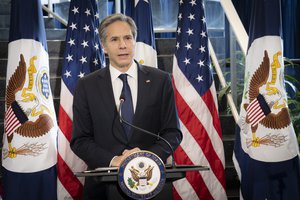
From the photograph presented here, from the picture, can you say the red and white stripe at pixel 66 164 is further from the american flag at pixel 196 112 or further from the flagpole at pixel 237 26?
the flagpole at pixel 237 26

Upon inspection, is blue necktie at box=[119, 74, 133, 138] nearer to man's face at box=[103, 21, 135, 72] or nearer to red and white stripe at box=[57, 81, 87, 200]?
man's face at box=[103, 21, 135, 72]

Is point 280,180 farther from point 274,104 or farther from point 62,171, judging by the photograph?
point 62,171

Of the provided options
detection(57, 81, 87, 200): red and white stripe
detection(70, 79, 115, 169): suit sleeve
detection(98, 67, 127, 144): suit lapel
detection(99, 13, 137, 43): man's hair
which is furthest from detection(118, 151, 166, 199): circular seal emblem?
detection(57, 81, 87, 200): red and white stripe

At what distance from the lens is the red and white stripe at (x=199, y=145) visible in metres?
3.61

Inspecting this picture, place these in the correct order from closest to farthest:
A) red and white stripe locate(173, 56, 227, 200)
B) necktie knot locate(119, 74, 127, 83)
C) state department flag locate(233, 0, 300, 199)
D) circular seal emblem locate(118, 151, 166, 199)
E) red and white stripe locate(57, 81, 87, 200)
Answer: circular seal emblem locate(118, 151, 166, 199)
necktie knot locate(119, 74, 127, 83)
state department flag locate(233, 0, 300, 199)
red and white stripe locate(57, 81, 87, 200)
red and white stripe locate(173, 56, 227, 200)

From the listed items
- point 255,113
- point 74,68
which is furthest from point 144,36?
point 255,113

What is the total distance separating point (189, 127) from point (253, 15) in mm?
894

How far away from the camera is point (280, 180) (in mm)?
3227

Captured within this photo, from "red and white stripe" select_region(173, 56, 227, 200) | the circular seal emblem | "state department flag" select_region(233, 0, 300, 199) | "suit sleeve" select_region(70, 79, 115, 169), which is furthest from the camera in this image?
"red and white stripe" select_region(173, 56, 227, 200)

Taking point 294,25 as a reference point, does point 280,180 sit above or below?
below

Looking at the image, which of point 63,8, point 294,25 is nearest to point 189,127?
point 63,8

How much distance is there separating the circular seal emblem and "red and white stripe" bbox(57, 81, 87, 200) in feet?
5.51

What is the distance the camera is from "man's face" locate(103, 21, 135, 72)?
235 cm

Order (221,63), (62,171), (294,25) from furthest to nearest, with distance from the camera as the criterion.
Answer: (294,25) → (221,63) → (62,171)
